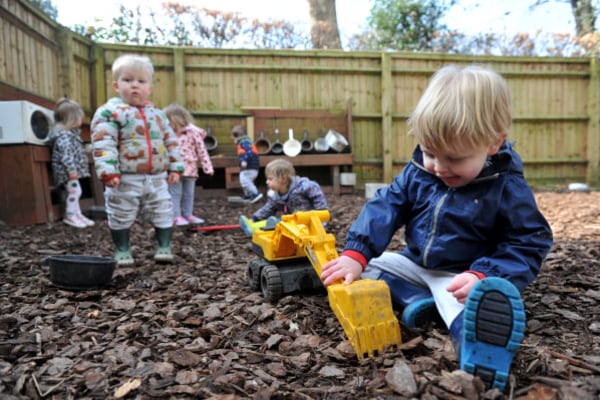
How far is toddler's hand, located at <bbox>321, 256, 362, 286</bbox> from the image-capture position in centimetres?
176

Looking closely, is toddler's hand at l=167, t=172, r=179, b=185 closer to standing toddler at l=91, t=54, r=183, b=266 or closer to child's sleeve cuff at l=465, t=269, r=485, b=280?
standing toddler at l=91, t=54, r=183, b=266

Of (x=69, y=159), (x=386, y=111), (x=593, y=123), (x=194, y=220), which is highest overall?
(x=386, y=111)

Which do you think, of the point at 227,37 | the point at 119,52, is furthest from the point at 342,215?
the point at 227,37

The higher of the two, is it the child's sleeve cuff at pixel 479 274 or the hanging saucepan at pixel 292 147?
the hanging saucepan at pixel 292 147

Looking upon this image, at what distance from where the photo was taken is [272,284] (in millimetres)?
2205

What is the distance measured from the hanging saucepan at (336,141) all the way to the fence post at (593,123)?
18.4 ft

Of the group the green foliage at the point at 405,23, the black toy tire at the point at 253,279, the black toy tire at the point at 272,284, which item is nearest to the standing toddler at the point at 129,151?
the black toy tire at the point at 253,279

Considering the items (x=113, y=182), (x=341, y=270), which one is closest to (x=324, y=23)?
(x=113, y=182)

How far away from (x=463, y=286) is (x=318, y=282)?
92 centimetres

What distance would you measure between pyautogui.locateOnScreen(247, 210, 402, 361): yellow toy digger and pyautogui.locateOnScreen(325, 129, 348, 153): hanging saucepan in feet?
19.9

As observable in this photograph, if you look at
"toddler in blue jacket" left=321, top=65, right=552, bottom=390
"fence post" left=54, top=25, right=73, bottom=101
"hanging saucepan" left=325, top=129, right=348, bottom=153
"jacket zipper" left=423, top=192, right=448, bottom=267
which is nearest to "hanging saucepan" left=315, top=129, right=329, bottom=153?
"hanging saucepan" left=325, top=129, right=348, bottom=153

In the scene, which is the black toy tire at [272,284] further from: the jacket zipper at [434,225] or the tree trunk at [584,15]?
the tree trunk at [584,15]

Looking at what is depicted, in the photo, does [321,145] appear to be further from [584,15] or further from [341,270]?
[341,270]

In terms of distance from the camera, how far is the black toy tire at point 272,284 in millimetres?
2207
